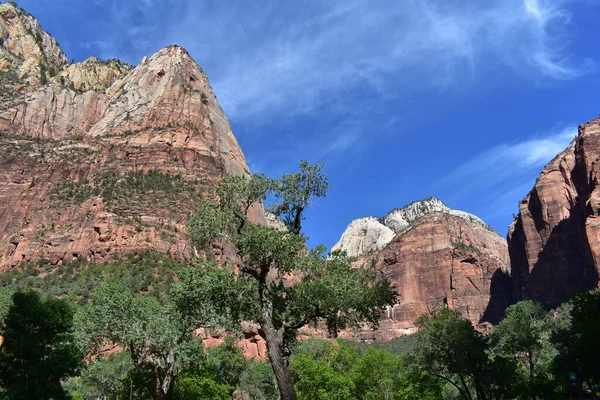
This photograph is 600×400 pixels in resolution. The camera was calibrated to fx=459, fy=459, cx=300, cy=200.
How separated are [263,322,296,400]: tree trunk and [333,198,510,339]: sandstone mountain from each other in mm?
129338

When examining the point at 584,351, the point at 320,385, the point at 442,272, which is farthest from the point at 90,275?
the point at 442,272

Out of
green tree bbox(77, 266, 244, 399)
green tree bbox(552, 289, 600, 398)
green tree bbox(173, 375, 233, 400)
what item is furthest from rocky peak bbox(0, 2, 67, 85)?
green tree bbox(552, 289, 600, 398)

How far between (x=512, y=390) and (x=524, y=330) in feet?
35.1

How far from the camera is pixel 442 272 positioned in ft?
Answer: 509

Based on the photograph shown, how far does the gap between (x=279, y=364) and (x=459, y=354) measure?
18.6 metres

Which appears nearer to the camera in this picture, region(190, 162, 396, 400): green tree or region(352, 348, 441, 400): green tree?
region(190, 162, 396, 400): green tree

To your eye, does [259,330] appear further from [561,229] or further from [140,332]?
[561,229]

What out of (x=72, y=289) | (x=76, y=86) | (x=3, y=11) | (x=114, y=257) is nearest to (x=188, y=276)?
(x=72, y=289)

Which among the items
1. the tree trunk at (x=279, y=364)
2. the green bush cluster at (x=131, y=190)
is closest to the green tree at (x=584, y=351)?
the tree trunk at (x=279, y=364)

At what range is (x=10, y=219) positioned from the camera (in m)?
85.4

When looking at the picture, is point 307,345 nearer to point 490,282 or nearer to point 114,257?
point 114,257

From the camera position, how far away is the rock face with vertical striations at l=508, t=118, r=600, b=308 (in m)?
91.9

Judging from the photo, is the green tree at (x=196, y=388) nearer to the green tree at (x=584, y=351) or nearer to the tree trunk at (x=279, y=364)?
the tree trunk at (x=279, y=364)

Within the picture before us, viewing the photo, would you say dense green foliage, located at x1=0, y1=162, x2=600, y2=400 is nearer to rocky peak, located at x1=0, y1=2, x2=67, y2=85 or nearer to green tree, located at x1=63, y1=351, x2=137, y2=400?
green tree, located at x1=63, y1=351, x2=137, y2=400
